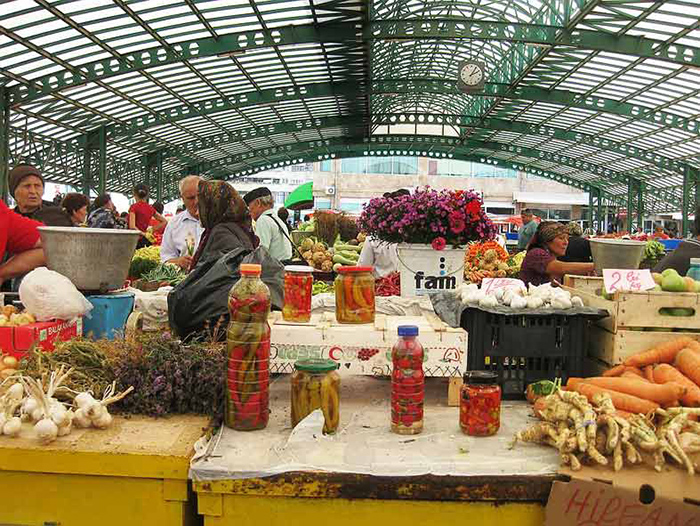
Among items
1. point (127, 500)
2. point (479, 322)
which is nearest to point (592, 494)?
point (479, 322)

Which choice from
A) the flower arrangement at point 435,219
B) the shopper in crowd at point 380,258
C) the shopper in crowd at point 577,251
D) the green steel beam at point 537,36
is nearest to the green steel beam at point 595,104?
the green steel beam at point 537,36

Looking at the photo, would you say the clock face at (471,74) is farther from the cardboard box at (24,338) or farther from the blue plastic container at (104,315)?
the cardboard box at (24,338)

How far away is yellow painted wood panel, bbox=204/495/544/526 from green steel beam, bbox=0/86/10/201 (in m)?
11.6

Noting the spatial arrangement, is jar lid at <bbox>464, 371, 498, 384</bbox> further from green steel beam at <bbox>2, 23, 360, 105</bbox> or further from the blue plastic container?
green steel beam at <bbox>2, 23, 360, 105</bbox>

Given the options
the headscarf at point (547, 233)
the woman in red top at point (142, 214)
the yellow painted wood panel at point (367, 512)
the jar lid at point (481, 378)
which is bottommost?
the yellow painted wood panel at point (367, 512)

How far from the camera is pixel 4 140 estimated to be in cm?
1259

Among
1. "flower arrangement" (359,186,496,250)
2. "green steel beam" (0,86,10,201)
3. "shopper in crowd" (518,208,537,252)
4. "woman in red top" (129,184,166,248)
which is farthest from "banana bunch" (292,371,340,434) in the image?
"green steel beam" (0,86,10,201)

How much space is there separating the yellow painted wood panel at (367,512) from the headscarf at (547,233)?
12.2 ft

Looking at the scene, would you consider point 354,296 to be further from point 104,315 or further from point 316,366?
point 104,315

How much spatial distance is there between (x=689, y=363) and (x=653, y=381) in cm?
14

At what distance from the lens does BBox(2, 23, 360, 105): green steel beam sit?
13.1 metres

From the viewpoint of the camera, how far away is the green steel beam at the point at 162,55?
13.1 metres

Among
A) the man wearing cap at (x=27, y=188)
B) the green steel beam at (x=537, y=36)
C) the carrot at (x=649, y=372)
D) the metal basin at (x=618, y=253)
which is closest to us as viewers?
the carrot at (x=649, y=372)

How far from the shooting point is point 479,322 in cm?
278
